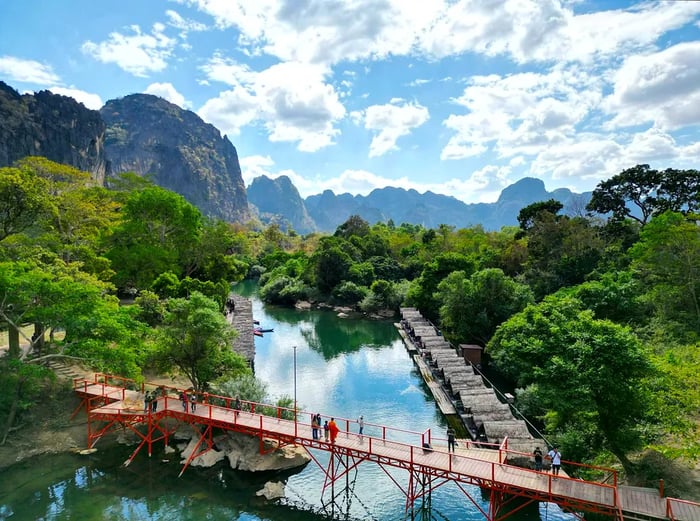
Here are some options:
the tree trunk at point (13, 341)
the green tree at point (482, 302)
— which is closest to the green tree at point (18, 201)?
the tree trunk at point (13, 341)

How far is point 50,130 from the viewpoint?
94.0 m

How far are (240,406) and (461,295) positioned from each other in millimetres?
23534

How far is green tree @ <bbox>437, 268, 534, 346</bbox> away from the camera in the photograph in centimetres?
3980

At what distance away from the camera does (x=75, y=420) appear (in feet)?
82.6

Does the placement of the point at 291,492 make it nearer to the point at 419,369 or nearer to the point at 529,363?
the point at 529,363

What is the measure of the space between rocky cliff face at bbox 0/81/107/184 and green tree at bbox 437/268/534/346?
264 feet

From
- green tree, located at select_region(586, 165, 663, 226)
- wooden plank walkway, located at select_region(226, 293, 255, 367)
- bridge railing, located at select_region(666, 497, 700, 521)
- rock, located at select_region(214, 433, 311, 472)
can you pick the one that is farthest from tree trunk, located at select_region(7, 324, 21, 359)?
green tree, located at select_region(586, 165, 663, 226)

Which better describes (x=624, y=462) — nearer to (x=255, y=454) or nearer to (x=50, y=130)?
(x=255, y=454)

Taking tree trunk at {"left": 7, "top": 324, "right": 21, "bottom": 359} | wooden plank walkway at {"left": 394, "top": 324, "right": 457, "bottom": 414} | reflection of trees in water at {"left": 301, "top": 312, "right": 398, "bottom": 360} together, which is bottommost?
wooden plank walkway at {"left": 394, "top": 324, "right": 457, "bottom": 414}

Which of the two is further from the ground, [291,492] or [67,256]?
[67,256]

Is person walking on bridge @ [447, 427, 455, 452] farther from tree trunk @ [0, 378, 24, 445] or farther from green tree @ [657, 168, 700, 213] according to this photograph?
green tree @ [657, 168, 700, 213]

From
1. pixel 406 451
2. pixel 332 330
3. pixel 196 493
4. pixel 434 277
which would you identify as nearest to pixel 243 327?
pixel 332 330

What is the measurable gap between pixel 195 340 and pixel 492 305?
25469 millimetres

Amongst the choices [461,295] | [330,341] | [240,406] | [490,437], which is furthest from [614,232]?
[240,406]
